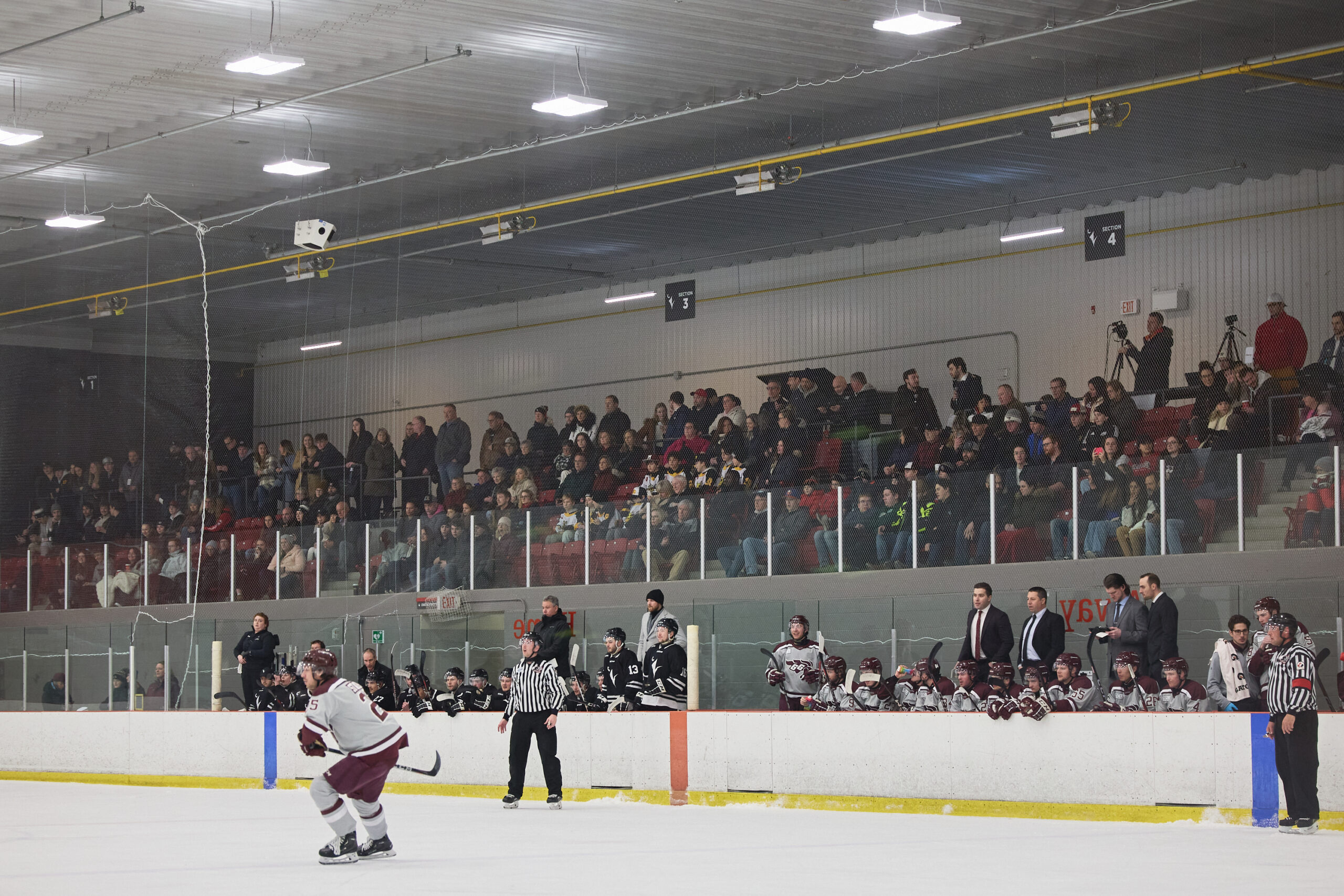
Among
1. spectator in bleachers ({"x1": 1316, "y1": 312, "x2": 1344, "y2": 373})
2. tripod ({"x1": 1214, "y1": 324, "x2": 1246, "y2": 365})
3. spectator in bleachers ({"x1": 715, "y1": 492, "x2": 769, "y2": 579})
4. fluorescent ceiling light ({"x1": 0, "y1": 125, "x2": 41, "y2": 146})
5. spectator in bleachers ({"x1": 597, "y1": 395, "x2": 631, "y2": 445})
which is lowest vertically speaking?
spectator in bleachers ({"x1": 715, "y1": 492, "x2": 769, "y2": 579})

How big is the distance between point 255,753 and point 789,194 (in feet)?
30.6

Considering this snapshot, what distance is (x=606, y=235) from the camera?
23250 millimetres

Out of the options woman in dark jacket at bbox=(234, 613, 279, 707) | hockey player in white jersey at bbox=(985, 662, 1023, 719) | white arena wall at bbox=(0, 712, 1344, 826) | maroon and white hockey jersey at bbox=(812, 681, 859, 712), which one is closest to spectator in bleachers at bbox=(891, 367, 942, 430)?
maroon and white hockey jersey at bbox=(812, 681, 859, 712)

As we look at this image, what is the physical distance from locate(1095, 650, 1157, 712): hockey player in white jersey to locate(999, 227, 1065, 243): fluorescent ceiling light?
10.4 metres

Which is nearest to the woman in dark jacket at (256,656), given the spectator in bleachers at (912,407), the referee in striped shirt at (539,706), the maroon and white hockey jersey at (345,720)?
the referee in striped shirt at (539,706)

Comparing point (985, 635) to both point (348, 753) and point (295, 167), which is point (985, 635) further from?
point (295, 167)

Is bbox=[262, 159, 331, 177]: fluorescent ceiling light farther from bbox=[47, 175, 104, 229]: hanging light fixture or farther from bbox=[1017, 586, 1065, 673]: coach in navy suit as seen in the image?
bbox=[1017, 586, 1065, 673]: coach in navy suit

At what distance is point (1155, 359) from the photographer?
19.2 metres

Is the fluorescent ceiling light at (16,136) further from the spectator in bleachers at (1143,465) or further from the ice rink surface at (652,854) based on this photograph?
the spectator in bleachers at (1143,465)

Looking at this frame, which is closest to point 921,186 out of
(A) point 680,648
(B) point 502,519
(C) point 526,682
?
(B) point 502,519

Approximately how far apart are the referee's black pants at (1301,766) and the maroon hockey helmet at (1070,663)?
6.84 feet

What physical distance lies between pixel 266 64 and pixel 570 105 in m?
2.78

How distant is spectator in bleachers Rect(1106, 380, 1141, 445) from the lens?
52.6 ft

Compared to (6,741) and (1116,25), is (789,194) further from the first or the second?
(6,741)
